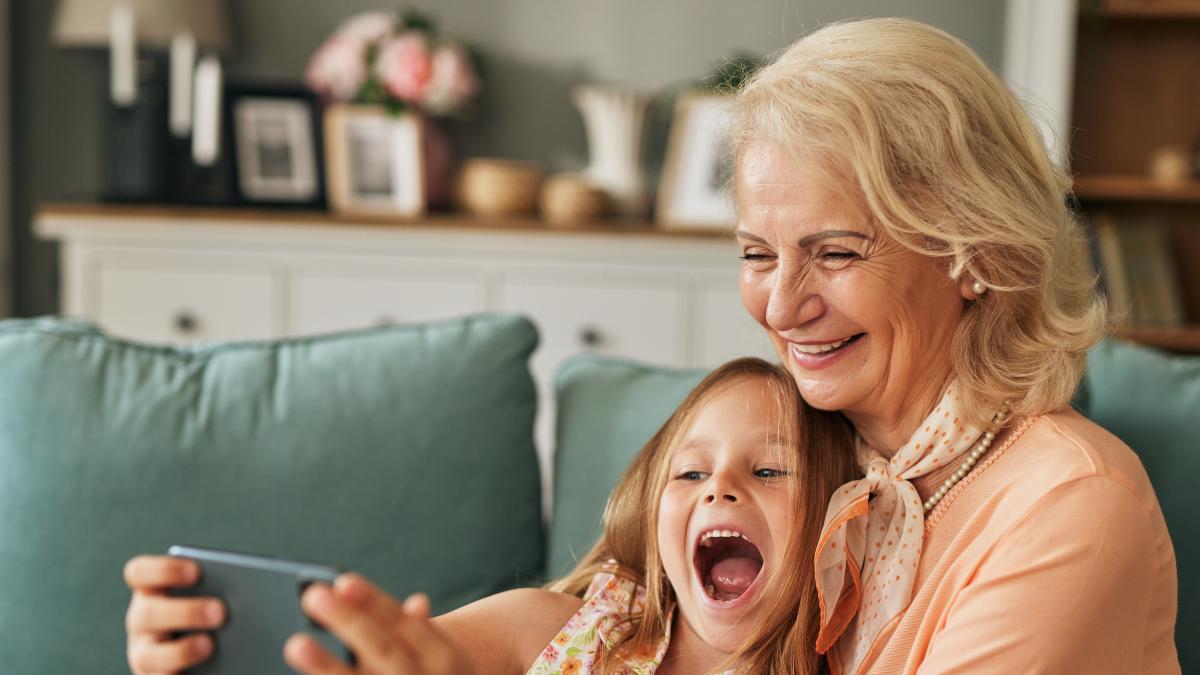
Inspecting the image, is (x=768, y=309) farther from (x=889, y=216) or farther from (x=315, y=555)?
(x=315, y=555)

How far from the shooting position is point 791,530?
1304 mm

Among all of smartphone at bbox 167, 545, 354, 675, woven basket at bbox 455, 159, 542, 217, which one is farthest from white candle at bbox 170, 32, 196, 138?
smartphone at bbox 167, 545, 354, 675

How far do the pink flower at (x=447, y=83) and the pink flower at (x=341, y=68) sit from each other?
194 mm

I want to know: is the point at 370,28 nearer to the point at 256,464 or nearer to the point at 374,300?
the point at 374,300

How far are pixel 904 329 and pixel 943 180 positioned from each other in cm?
16

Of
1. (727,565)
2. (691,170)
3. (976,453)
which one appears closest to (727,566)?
(727,565)

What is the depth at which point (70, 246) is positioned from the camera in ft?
10.8

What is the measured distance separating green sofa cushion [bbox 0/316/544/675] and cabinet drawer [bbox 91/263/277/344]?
60.3 inches

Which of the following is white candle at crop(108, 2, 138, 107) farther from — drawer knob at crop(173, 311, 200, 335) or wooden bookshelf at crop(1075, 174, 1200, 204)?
wooden bookshelf at crop(1075, 174, 1200, 204)

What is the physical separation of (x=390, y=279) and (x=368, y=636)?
244 cm

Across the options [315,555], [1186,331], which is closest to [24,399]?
[315,555]

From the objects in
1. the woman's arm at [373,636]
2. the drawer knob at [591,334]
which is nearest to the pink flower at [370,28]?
the drawer knob at [591,334]

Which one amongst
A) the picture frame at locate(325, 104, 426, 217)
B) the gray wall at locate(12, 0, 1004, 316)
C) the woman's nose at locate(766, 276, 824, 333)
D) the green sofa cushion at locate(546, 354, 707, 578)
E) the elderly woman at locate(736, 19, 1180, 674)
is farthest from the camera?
the gray wall at locate(12, 0, 1004, 316)

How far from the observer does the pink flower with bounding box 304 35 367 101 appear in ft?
11.2
